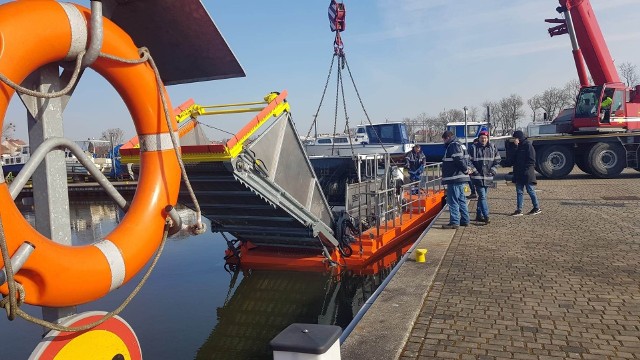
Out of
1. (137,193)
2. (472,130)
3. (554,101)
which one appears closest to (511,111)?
(554,101)

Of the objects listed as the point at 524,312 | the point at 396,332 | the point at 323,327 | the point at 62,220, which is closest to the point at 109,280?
the point at 62,220

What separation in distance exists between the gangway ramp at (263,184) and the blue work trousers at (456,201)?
86.0 inches

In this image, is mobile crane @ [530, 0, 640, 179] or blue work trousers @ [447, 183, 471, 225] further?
mobile crane @ [530, 0, 640, 179]

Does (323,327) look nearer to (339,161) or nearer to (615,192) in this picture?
(339,161)

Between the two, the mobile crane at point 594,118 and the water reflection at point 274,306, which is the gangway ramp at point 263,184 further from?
the mobile crane at point 594,118

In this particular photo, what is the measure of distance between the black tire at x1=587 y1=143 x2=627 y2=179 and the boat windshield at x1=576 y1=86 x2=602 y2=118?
1128 millimetres

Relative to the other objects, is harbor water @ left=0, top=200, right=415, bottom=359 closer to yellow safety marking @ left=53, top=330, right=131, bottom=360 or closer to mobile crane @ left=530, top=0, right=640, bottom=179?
yellow safety marking @ left=53, top=330, right=131, bottom=360

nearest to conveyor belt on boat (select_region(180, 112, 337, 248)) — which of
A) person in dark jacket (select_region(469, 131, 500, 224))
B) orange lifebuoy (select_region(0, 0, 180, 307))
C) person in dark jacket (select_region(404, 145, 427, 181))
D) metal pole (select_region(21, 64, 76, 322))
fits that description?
orange lifebuoy (select_region(0, 0, 180, 307))

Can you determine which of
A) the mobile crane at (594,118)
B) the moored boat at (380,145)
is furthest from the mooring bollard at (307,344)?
the moored boat at (380,145)

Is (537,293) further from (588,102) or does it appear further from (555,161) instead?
(588,102)

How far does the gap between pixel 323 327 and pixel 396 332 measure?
4.76 ft

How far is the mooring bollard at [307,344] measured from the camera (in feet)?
8.20

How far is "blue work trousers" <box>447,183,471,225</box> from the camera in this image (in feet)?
27.5

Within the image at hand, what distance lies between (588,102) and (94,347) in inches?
684
